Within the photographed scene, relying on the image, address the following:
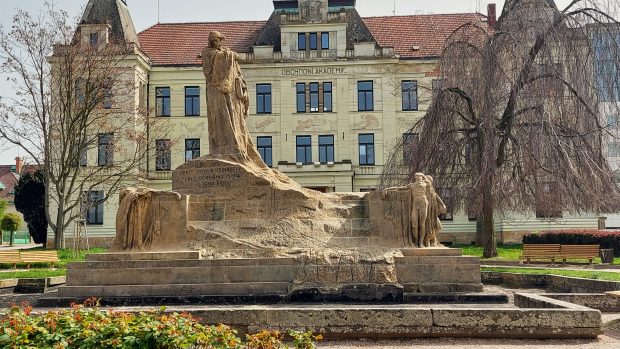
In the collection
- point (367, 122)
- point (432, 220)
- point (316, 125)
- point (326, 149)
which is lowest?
point (432, 220)

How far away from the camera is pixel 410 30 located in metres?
45.4

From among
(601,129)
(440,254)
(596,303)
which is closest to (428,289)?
(440,254)

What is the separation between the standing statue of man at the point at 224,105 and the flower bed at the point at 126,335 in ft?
32.7

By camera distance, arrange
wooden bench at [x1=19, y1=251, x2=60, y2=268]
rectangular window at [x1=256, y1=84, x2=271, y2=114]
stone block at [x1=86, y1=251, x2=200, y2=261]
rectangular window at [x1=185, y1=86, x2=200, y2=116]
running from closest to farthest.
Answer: stone block at [x1=86, y1=251, x2=200, y2=261] → wooden bench at [x1=19, y1=251, x2=60, y2=268] → rectangular window at [x1=256, y1=84, x2=271, y2=114] → rectangular window at [x1=185, y1=86, x2=200, y2=116]

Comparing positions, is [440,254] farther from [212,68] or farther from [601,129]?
[601,129]

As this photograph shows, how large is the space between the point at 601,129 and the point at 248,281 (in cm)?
1239

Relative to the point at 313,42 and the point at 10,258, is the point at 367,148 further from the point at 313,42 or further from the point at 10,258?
the point at 10,258

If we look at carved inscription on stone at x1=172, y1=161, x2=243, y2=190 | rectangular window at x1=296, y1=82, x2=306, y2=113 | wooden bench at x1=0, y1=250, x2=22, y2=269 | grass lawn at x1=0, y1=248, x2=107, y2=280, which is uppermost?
rectangular window at x1=296, y1=82, x2=306, y2=113

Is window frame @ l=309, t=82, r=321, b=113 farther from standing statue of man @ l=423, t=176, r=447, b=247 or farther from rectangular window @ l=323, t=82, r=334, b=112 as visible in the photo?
standing statue of man @ l=423, t=176, r=447, b=247

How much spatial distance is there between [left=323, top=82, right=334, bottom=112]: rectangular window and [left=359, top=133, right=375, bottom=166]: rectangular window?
275 centimetres

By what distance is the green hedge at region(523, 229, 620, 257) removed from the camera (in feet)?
97.7

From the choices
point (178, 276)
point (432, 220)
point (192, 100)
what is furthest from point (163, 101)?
point (432, 220)

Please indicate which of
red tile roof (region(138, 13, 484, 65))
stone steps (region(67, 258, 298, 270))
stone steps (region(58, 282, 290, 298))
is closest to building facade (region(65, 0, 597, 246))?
red tile roof (region(138, 13, 484, 65))

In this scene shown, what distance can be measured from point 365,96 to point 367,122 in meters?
1.67
